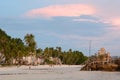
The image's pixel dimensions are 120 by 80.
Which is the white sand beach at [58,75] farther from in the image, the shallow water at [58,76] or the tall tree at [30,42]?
the tall tree at [30,42]

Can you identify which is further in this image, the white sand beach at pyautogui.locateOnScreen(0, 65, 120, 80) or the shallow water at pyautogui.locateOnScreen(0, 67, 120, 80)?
the white sand beach at pyautogui.locateOnScreen(0, 65, 120, 80)

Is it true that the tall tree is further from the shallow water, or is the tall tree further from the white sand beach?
the shallow water

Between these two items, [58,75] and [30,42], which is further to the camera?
[30,42]

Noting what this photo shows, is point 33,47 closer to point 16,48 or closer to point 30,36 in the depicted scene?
point 30,36

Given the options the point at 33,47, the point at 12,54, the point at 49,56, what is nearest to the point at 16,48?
the point at 12,54

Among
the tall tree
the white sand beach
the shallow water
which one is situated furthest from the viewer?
the tall tree

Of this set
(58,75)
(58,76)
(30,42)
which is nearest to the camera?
(58,76)

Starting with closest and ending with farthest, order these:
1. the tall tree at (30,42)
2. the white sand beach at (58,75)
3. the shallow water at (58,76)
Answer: the shallow water at (58,76)
the white sand beach at (58,75)
the tall tree at (30,42)

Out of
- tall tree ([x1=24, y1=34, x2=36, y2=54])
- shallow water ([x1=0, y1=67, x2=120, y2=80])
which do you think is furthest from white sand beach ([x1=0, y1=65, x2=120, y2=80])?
tall tree ([x1=24, y1=34, x2=36, y2=54])

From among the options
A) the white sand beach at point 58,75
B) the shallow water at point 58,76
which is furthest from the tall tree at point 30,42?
the shallow water at point 58,76

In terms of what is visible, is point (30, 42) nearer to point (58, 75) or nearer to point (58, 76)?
point (58, 75)

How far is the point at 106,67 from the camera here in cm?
9925

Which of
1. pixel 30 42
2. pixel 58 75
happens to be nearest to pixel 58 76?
pixel 58 75

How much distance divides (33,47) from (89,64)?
188 feet
